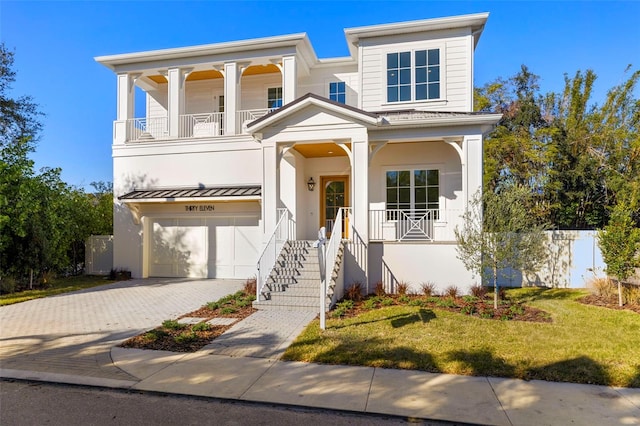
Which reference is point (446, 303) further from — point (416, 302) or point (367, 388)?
point (367, 388)

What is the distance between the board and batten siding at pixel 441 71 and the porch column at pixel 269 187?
437 centimetres

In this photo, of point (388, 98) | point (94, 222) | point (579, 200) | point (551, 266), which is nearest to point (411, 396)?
point (551, 266)

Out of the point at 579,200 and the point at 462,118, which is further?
the point at 579,200

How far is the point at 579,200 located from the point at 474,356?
1636cm

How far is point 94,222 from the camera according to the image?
15.4 m

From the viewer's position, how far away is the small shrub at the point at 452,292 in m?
9.86

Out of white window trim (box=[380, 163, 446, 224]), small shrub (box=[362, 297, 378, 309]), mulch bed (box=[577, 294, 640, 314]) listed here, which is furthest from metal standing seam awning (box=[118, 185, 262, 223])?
mulch bed (box=[577, 294, 640, 314])

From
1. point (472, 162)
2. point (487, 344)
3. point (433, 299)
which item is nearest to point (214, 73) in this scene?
point (472, 162)

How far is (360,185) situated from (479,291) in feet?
14.5

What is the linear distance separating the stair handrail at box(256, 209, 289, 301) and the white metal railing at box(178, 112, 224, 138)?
4943mm

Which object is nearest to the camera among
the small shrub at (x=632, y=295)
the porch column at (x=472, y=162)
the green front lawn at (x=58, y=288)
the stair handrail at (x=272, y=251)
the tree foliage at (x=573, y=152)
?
the small shrub at (x=632, y=295)

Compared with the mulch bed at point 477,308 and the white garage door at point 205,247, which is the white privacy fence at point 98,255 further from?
the mulch bed at point 477,308

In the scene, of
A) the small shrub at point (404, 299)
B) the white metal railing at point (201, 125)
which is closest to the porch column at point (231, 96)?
the white metal railing at point (201, 125)

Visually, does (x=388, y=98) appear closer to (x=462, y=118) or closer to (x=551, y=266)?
(x=462, y=118)
